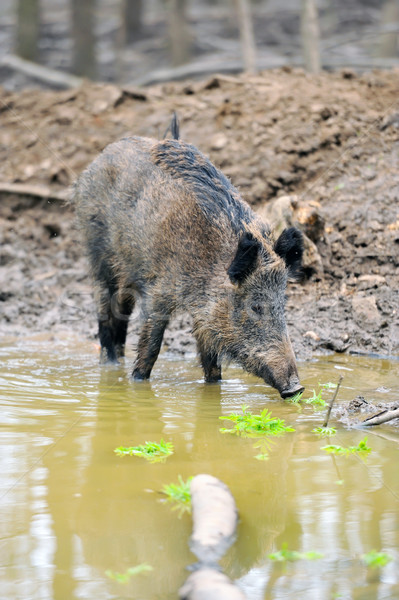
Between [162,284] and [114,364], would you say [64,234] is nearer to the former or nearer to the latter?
[114,364]

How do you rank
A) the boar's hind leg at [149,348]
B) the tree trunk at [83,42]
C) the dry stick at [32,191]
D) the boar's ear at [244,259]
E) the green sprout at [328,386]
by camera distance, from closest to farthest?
the boar's ear at [244,259] → the green sprout at [328,386] → the boar's hind leg at [149,348] → the dry stick at [32,191] → the tree trunk at [83,42]

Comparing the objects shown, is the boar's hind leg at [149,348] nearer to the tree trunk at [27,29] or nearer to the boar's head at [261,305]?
the boar's head at [261,305]

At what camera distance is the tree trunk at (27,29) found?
17.8 meters

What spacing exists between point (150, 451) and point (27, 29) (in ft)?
53.8

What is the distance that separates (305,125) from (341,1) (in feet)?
64.1

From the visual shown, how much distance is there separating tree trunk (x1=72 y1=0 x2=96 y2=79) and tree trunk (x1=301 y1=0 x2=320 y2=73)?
8034 mm

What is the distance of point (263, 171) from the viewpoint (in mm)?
9641

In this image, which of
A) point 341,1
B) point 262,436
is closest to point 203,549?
point 262,436

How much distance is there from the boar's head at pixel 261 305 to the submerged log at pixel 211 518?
230 cm

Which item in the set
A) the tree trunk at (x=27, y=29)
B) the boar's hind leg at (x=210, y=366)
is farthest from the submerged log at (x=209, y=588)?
the tree trunk at (x=27, y=29)

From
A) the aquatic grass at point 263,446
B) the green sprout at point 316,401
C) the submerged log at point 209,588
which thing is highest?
the submerged log at point 209,588

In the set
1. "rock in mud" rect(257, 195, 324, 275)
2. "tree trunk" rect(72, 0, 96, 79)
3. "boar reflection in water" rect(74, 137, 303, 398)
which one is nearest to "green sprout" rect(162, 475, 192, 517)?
"boar reflection in water" rect(74, 137, 303, 398)

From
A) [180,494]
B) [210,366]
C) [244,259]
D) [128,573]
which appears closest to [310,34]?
[244,259]

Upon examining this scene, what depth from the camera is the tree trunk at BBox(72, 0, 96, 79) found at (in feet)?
62.6
